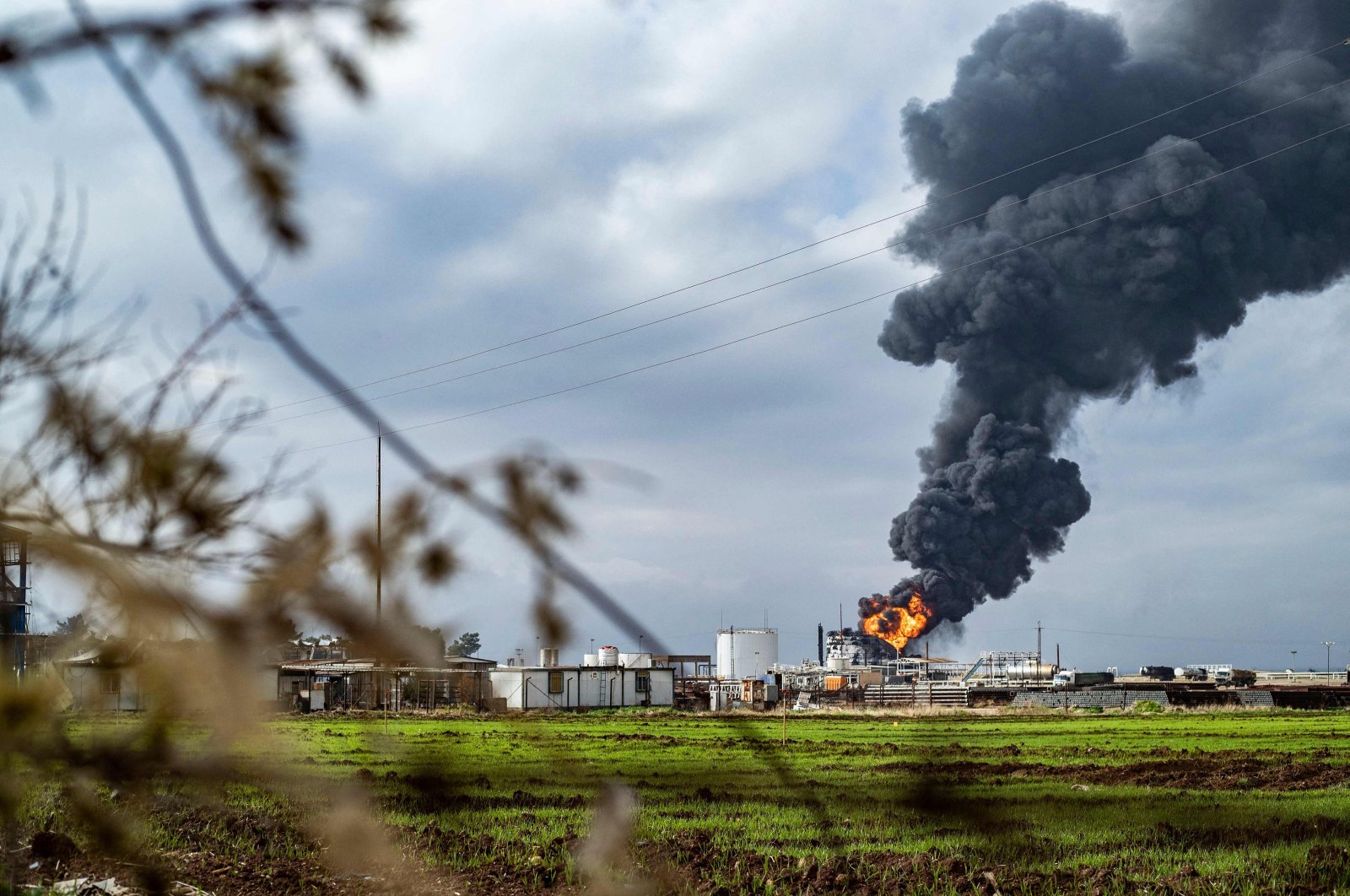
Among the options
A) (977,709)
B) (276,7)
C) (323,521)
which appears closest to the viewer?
(323,521)

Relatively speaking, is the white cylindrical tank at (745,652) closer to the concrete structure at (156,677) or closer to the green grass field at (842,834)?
the green grass field at (842,834)

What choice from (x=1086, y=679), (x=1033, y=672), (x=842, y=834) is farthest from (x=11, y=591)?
(x=1033, y=672)

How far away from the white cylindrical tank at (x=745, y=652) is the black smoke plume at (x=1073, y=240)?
21.7 metres

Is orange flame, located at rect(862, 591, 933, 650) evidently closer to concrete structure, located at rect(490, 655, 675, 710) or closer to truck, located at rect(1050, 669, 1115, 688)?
truck, located at rect(1050, 669, 1115, 688)

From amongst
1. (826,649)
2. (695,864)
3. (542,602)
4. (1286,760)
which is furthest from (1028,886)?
(826,649)

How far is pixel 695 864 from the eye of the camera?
880cm

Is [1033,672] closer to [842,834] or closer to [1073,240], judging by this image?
[1073,240]

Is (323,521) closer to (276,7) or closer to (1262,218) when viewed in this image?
(276,7)

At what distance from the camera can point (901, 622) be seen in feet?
354

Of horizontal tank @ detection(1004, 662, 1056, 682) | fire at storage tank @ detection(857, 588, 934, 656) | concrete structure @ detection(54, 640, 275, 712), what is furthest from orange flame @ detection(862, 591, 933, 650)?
concrete structure @ detection(54, 640, 275, 712)

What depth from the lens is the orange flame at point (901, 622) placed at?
10506cm

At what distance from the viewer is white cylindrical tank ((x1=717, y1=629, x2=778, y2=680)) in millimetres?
85938

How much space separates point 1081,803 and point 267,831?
347 inches

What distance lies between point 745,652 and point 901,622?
89.2ft
